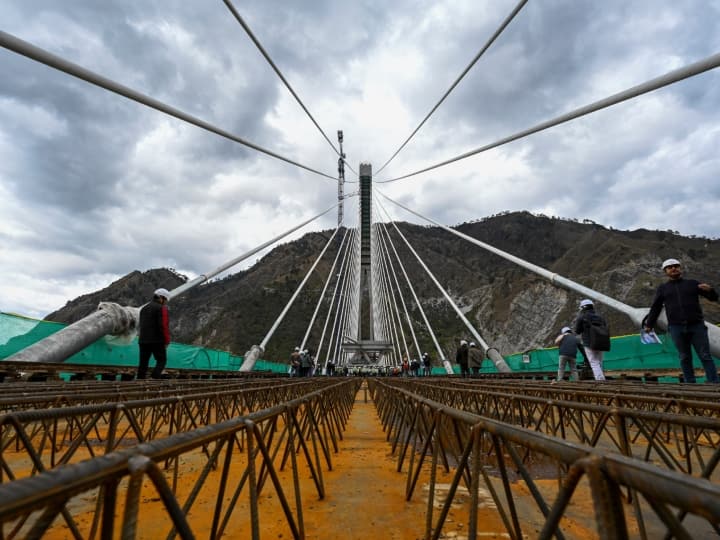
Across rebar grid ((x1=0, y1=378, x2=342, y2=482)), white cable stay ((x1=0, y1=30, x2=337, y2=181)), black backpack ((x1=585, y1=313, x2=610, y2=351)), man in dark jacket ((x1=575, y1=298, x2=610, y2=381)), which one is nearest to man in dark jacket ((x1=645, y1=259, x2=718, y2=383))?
black backpack ((x1=585, y1=313, x2=610, y2=351))

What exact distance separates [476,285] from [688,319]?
69.9 meters

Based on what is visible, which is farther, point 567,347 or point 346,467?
point 567,347

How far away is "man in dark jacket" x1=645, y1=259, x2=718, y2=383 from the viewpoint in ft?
17.5

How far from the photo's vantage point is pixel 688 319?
5.46m

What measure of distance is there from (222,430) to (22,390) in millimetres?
3335

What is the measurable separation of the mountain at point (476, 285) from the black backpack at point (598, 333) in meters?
37.4

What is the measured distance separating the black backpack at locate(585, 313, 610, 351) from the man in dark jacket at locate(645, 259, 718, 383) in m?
1.46

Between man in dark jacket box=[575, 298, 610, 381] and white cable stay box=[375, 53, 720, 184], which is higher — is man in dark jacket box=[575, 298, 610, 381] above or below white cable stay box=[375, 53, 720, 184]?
below

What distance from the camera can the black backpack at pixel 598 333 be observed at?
712 cm

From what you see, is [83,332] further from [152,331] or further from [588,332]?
[588,332]

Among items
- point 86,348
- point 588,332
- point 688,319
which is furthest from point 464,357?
point 86,348

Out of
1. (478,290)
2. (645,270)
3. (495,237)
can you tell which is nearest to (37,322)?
(645,270)

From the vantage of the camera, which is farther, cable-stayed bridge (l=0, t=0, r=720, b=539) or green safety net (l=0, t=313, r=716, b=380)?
green safety net (l=0, t=313, r=716, b=380)

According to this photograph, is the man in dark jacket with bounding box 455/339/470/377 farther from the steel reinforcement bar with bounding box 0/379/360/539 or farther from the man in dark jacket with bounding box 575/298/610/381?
the steel reinforcement bar with bounding box 0/379/360/539
